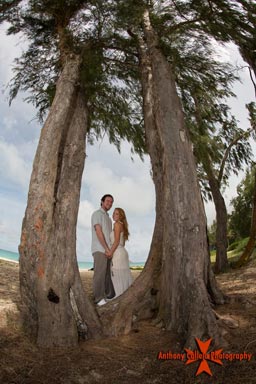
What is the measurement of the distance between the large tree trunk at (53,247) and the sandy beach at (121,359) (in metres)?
0.21

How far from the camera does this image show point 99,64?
198 inches

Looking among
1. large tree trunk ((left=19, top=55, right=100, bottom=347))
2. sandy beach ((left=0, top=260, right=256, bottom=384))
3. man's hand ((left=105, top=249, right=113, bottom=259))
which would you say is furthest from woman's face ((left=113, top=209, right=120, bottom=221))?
sandy beach ((left=0, top=260, right=256, bottom=384))

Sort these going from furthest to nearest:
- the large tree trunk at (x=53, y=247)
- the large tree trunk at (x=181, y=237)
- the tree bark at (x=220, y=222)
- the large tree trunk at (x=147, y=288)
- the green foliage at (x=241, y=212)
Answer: the green foliage at (x=241, y=212)
the tree bark at (x=220, y=222)
the large tree trunk at (x=147, y=288)
the large tree trunk at (x=181, y=237)
the large tree trunk at (x=53, y=247)

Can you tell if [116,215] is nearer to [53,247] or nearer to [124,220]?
[124,220]

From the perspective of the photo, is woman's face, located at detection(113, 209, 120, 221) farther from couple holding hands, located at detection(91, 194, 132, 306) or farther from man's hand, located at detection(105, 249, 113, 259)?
man's hand, located at detection(105, 249, 113, 259)

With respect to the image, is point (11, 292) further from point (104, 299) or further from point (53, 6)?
point (53, 6)

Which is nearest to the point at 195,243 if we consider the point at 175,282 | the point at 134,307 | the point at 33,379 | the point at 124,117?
the point at 175,282

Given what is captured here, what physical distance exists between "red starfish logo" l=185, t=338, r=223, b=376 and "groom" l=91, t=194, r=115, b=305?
1849mm

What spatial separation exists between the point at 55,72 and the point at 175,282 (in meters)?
3.60

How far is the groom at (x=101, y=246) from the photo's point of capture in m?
4.91

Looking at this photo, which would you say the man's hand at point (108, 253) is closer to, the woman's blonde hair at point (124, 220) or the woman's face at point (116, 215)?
the woman's blonde hair at point (124, 220)

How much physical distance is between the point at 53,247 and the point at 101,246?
4.09 ft

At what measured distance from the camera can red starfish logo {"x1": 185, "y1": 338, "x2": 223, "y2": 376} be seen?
315 centimetres

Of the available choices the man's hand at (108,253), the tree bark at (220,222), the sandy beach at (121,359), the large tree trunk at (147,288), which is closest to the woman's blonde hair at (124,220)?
the man's hand at (108,253)
